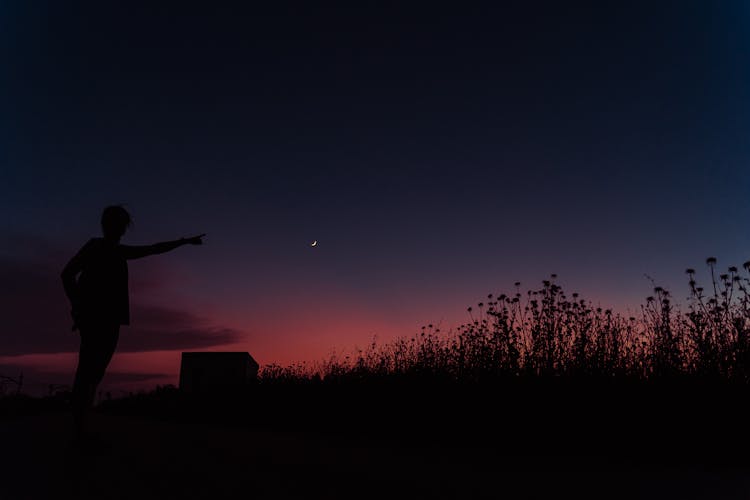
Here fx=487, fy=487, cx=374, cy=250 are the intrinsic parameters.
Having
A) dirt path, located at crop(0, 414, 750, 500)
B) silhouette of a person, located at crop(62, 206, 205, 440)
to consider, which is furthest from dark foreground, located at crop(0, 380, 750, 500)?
silhouette of a person, located at crop(62, 206, 205, 440)

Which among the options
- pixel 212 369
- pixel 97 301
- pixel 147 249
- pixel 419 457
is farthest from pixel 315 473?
pixel 212 369

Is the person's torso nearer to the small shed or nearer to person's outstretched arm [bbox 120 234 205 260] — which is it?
person's outstretched arm [bbox 120 234 205 260]

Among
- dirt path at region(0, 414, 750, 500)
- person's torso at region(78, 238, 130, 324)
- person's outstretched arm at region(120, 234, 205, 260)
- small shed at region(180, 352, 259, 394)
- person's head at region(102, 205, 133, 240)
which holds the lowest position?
dirt path at region(0, 414, 750, 500)

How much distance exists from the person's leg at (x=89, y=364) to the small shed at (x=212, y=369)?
33.8 feet

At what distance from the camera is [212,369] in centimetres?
1499

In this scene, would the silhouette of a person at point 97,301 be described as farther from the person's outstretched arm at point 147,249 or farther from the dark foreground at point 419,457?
the dark foreground at point 419,457

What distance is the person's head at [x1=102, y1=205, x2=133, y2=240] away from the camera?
4582 millimetres

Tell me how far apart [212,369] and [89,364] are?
37.2 ft

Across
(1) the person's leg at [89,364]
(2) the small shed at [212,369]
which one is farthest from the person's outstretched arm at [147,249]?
(2) the small shed at [212,369]

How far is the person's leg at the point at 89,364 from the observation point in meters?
4.28

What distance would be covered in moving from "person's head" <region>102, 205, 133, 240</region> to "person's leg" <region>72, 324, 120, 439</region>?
0.86 metres

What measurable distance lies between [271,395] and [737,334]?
8.50 metres

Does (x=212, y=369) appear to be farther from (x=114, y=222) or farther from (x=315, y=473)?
(x=315, y=473)

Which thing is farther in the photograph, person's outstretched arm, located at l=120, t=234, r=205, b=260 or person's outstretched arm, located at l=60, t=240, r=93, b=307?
person's outstretched arm, located at l=120, t=234, r=205, b=260
